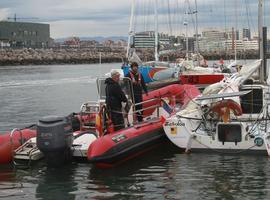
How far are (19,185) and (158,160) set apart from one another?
12.2ft

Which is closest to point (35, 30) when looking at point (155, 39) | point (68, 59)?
point (68, 59)

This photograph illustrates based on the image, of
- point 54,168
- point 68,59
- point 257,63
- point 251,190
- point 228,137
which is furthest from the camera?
point 68,59

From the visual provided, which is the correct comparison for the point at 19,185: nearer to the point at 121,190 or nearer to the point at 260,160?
the point at 121,190

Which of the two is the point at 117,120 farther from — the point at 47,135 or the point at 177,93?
the point at 177,93

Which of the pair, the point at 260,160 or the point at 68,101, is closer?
the point at 260,160

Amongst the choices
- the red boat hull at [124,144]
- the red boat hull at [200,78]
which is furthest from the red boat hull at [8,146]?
the red boat hull at [200,78]

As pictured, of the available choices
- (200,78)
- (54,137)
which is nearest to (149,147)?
(54,137)

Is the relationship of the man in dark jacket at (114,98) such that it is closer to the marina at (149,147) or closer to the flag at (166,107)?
the marina at (149,147)

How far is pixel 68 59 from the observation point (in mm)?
115125

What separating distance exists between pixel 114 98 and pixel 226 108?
2.83 m

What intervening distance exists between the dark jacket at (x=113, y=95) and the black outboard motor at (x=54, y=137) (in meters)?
1.37

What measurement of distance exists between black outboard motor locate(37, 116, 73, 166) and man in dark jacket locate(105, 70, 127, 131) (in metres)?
1.38

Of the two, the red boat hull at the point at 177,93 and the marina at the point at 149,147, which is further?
the red boat hull at the point at 177,93

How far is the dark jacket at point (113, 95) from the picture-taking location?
13.1 metres
